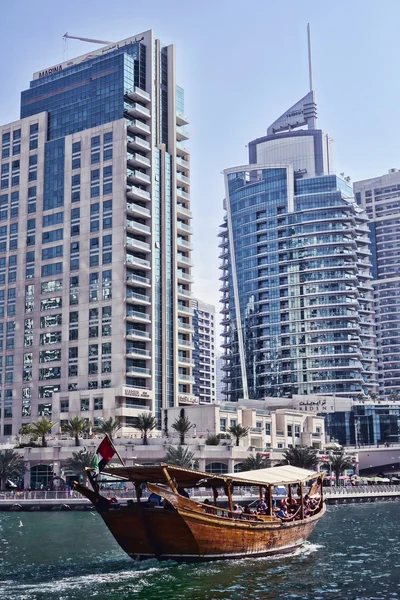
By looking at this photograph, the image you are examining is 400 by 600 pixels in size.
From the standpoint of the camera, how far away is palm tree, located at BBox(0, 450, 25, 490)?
109062 mm

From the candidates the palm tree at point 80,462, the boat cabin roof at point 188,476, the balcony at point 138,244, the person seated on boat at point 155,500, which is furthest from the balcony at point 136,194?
the person seated on boat at point 155,500

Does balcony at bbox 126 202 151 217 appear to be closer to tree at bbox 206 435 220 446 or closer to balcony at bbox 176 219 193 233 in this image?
balcony at bbox 176 219 193 233

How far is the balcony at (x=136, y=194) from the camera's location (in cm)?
13875

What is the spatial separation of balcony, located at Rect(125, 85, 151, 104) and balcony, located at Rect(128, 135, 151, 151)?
24.7 ft

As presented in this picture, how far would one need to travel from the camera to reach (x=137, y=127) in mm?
142500

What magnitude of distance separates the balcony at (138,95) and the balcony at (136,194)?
1752 cm

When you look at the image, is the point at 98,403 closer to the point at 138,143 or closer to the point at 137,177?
the point at 137,177

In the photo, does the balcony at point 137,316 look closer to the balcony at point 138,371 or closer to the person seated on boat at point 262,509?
the balcony at point 138,371

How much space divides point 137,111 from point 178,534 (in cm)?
11092

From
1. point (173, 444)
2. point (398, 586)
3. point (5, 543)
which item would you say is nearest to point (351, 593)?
point (398, 586)

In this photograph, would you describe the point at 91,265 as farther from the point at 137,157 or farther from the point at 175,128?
the point at 175,128

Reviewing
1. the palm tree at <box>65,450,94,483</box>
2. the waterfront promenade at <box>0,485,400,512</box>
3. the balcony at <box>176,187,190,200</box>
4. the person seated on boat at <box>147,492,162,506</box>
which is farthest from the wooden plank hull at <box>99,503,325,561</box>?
the balcony at <box>176,187,190,200</box>

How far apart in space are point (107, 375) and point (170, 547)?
90.5 m

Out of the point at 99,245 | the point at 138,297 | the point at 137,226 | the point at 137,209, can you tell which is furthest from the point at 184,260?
the point at 99,245
